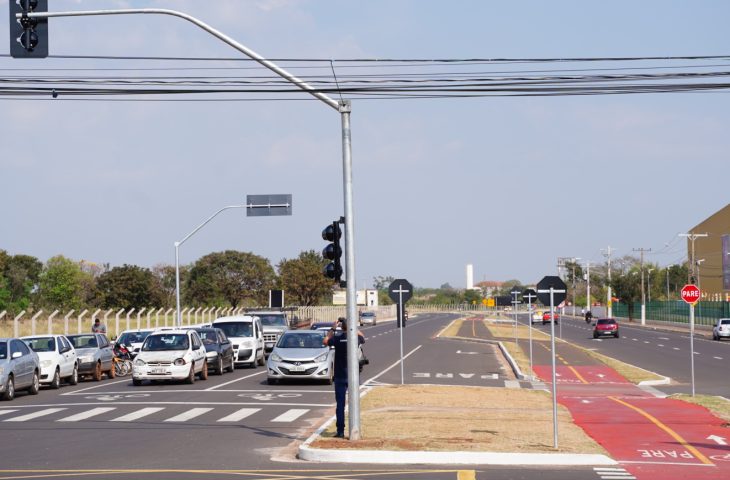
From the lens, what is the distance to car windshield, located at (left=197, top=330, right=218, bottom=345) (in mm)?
36062

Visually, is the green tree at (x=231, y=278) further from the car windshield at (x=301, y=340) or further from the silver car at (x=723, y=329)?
the car windshield at (x=301, y=340)

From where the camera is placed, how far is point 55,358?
102 ft

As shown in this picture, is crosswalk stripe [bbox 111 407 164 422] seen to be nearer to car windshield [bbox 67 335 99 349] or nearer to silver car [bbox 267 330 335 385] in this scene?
silver car [bbox 267 330 335 385]

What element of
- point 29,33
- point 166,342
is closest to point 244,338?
point 166,342

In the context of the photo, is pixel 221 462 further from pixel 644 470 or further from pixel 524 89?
pixel 524 89

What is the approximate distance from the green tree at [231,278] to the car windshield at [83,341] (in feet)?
254

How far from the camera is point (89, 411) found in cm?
2338

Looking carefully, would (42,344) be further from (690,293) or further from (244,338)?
(690,293)

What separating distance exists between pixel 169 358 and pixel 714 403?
14928 mm

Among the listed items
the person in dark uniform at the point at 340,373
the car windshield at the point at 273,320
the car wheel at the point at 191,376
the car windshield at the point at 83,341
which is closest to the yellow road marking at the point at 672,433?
the person in dark uniform at the point at 340,373

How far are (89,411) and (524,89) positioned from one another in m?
12.1

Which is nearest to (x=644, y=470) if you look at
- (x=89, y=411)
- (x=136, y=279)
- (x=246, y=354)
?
(x=89, y=411)

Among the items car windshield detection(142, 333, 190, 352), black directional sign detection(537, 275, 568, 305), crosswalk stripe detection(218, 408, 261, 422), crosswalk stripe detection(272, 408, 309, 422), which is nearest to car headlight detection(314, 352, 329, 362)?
car windshield detection(142, 333, 190, 352)

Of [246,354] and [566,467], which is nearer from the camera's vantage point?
[566,467]
